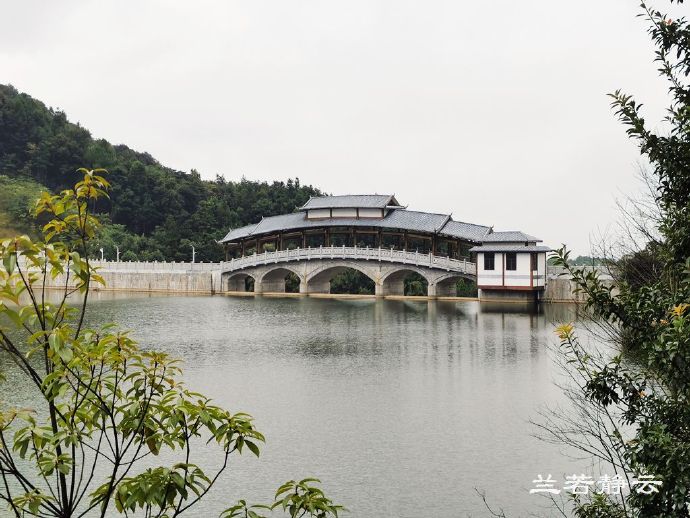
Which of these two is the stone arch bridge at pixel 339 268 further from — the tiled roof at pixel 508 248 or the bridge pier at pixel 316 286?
the tiled roof at pixel 508 248

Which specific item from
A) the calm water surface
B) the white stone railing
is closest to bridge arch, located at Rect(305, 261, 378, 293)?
the white stone railing

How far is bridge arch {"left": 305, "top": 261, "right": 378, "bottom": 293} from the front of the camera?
4284 cm

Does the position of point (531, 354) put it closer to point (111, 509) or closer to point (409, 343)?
point (409, 343)

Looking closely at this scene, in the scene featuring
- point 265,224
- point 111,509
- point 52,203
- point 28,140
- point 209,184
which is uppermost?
point 28,140

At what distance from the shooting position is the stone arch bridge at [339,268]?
131 feet

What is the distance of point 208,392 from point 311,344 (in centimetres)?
810

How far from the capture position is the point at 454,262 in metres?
39.3

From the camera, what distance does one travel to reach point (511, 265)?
36.8m

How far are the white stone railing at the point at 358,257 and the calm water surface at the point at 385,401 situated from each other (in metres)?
8.89

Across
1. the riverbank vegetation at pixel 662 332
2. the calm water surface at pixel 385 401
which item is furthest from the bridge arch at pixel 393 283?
the riverbank vegetation at pixel 662 332

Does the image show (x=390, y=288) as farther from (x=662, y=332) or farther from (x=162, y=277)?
(x=662, y=332)

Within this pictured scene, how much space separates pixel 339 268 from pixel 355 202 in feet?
17.7

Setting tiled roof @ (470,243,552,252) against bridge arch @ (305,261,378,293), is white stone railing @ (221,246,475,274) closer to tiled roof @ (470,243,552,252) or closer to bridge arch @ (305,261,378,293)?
bridge arch @ (305,261,378,293)

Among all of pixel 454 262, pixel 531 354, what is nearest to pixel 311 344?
pixel 531 354
